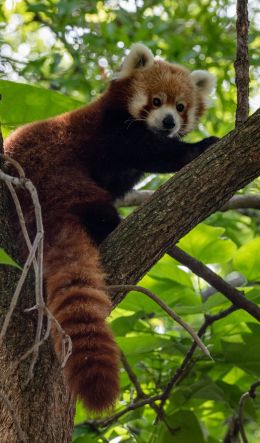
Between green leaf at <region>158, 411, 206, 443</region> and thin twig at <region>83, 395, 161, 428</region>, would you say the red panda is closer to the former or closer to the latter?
thin twig at <region>83, 395, 161, 428</region>

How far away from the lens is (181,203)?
2402 mm

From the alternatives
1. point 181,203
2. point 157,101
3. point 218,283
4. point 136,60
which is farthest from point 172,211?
point 136,60

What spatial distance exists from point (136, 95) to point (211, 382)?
1977mm

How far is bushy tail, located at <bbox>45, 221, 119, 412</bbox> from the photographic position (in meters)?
1.88

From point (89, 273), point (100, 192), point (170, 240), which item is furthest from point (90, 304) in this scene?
point (100, 192)

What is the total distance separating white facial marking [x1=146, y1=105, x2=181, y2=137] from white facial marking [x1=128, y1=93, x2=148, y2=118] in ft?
0.25

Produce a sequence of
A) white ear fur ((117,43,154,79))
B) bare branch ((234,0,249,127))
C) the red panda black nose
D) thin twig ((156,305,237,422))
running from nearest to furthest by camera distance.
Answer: bare branch ((234,0,249,127)), thin twig ((156,305,237,422)), the red panda black nose, white ear fur ((117,43,154,79))

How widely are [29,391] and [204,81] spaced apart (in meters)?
3.17

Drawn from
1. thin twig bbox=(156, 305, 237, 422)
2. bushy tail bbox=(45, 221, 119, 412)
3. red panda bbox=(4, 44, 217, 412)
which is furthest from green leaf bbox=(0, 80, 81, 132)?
thin twig bbox=(156, 305, 237, 422)

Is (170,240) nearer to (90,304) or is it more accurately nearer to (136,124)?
(90,304)

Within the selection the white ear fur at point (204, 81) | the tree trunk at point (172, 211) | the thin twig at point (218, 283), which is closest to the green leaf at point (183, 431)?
the thin twig at point (218, 283)

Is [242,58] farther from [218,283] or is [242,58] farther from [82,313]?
[82,313]

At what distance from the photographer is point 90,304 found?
2209 mm

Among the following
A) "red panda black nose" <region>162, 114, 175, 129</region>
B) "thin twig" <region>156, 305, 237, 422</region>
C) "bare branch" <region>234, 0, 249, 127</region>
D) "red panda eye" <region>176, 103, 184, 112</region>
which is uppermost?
"bare branch" <region>234, 0, 249, 127</region>
